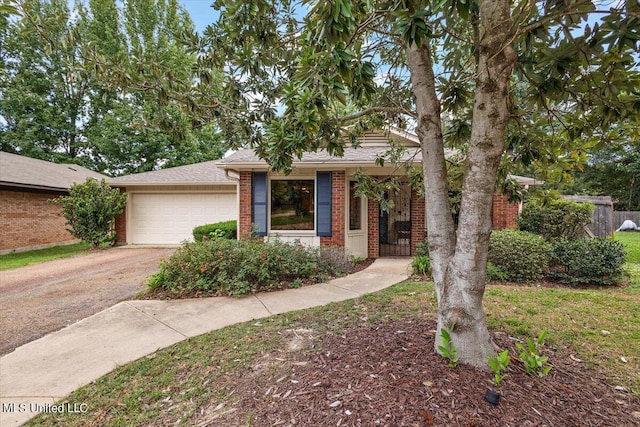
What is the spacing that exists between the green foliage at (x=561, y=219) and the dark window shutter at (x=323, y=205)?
4825 mm

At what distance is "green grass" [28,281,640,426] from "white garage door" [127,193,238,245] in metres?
8.89

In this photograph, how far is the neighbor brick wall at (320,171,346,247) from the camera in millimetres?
7816

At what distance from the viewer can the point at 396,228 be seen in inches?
369

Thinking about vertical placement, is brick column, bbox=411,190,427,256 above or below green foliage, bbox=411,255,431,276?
above

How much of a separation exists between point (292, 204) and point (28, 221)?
10.8 metres

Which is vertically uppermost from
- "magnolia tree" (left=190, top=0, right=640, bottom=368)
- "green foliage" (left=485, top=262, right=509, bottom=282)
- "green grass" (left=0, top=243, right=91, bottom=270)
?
"magnolia tree" (left=190, top=0, right=640, bottom=368)

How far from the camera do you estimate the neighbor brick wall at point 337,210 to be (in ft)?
25.6

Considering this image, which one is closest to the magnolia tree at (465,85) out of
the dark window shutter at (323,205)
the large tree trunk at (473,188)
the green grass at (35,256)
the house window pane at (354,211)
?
the large tree trunk at (473,188)

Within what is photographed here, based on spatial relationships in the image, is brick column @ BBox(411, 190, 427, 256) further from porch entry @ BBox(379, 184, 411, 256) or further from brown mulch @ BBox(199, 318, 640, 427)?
brown mulch @ BBox(199, 318, 640, 427)

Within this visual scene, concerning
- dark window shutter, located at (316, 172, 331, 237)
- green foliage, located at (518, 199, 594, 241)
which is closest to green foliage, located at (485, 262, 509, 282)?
green foliage, located at (518, 199, 594, 241)

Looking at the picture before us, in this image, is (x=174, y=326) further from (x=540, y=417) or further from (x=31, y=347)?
(x=540, y=417)

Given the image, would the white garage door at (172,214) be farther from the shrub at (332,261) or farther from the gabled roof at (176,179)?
the shrub at (332,261)

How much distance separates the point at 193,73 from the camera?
12.1ft

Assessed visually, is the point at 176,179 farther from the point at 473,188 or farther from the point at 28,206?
the point at 473,188
